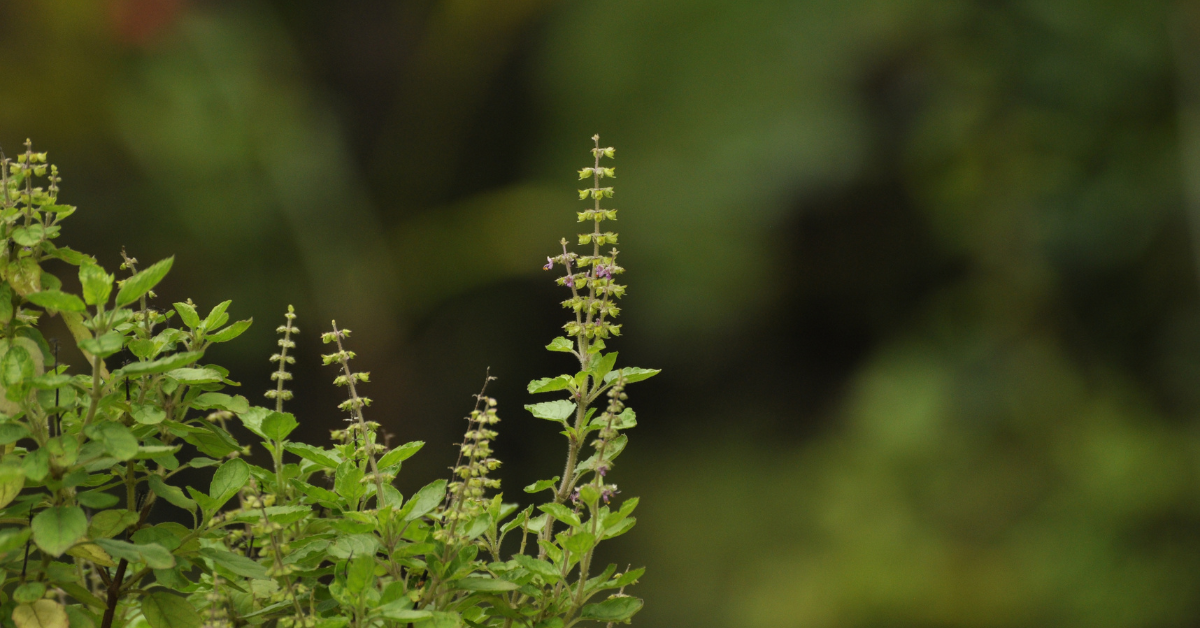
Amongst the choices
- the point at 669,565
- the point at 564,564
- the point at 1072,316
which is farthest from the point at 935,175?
the point at 564,564

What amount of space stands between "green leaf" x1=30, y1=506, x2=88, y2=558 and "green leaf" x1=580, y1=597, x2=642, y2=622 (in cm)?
21

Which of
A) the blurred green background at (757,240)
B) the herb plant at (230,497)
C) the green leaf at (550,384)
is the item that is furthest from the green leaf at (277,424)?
the blurred green background at (757,240)

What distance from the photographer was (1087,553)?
80.6 inches

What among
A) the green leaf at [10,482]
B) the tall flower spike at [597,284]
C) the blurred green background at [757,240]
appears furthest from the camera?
the blurred green background at [757,240]

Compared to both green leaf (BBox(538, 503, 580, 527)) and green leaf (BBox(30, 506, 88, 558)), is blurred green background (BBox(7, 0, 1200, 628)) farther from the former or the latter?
green leaf (BBox(30, 506, 88, 558))

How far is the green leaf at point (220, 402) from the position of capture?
436 millimetres

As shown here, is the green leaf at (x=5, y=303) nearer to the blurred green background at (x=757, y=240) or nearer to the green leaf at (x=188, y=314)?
the green leaf at (x=188, y=314)

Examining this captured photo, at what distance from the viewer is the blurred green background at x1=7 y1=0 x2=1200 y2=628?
7.09 feet

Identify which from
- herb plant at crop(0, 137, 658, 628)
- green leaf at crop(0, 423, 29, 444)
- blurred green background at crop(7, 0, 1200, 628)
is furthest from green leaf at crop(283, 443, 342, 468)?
blurred green background at crop(7, 0, 1200, 628)

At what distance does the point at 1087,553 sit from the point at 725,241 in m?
1.15

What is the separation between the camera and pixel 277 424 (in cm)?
43

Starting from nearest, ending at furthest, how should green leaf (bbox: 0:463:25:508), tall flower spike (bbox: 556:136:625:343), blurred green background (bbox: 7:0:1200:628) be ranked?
1. green leaf (bbox: 0:463:25:508)
2. tall flower spike (bbox: 556:136:625:343)
3. blurred green background (bbox: 7:0:1200:628)

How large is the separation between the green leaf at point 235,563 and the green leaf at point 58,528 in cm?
5

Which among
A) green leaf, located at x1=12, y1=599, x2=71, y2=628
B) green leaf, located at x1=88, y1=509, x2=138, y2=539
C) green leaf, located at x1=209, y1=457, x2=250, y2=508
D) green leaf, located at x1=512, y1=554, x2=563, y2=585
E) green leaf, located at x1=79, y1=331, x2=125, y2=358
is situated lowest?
green leaf, located at x1=12, y1=599, x2=71, y2=628
